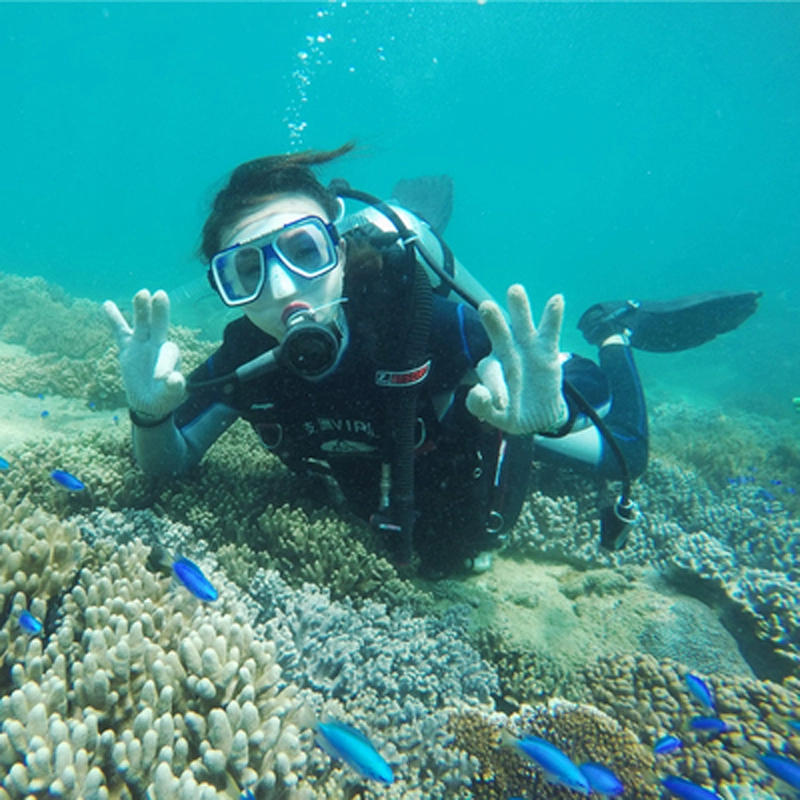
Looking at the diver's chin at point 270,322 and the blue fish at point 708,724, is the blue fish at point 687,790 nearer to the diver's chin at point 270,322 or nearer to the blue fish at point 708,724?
the blue fish at point 708,724

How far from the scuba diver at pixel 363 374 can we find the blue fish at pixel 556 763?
1.33 meters

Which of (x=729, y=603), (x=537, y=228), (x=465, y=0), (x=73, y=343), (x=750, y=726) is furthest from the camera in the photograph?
(x=537, y=228)

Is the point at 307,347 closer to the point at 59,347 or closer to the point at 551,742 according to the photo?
the point at 551,742

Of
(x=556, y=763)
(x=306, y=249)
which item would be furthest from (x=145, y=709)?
(x=306, y=249)

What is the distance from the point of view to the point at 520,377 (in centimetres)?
229

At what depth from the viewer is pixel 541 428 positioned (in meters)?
2.38

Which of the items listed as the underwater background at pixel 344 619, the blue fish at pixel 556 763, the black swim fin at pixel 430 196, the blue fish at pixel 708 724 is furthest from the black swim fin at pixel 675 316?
the blue fish at pixel 556 763

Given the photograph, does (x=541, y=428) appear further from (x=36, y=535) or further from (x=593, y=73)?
(x=593, y=73)

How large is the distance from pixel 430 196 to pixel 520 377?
22.2 feet

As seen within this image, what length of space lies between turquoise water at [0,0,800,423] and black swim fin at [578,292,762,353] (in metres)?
21.6

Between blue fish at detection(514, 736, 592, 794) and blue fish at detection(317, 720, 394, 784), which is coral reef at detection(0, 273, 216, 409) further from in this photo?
blue fish at detection(514, 736, 592, 794)

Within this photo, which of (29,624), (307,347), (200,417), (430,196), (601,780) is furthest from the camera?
(430,196)

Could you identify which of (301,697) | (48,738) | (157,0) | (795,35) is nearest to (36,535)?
(48,738)

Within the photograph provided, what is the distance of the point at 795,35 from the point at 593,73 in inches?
1467
